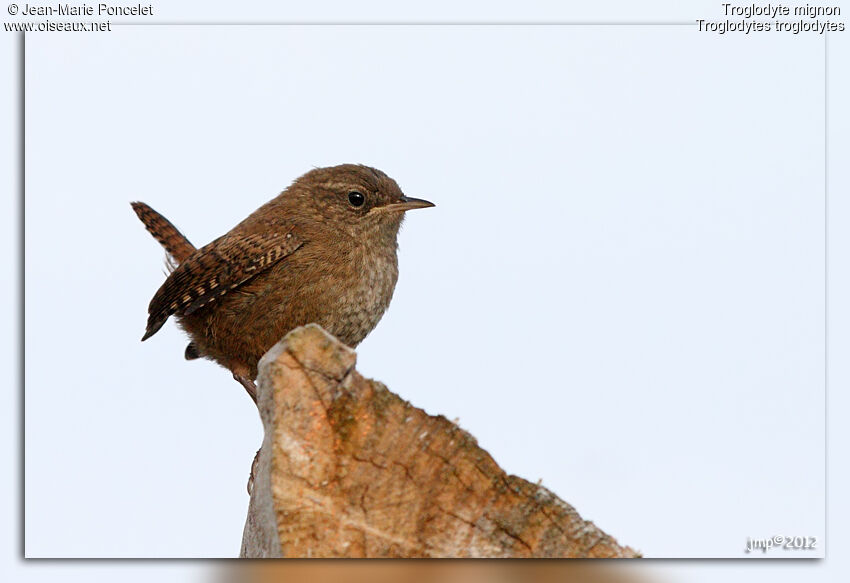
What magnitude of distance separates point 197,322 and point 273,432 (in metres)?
2.40

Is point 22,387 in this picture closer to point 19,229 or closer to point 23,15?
point 19,229

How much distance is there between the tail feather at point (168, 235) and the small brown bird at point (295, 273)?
3.14 ft

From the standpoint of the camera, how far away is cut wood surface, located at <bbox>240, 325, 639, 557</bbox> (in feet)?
10.7

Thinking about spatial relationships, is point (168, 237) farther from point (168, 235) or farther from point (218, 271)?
point (218, 271)

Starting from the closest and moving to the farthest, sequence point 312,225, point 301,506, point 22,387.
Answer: point 301,506 → point 22,387 → point 312,225

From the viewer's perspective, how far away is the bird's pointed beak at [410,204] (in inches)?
222

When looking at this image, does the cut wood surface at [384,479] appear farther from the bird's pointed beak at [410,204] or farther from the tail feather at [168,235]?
the tail feather at [168,235]

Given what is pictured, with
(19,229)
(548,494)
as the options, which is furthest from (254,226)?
(548,494)

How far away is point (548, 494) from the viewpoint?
3340 millimetres

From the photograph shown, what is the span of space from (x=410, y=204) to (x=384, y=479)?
259cm

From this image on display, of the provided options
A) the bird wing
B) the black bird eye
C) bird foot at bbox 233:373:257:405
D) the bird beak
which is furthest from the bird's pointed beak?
bird foot at bbox 233:373:257:405

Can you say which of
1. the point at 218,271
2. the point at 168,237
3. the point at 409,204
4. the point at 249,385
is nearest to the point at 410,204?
the point at 409,204

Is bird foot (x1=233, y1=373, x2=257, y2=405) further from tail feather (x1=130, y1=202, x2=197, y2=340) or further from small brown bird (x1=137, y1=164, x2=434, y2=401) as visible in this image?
tail feather (x1=130, y1=202, x2=197, y2=340)

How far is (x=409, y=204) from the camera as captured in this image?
223 inches
